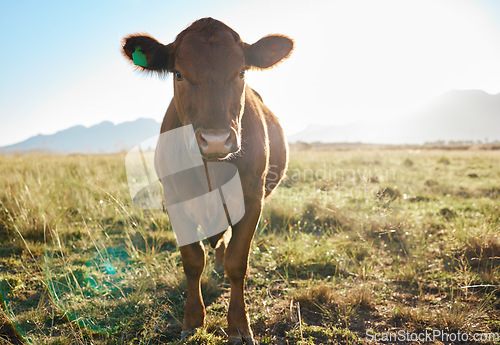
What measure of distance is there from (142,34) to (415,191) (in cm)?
746

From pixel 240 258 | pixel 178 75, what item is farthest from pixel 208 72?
pixel 240 258

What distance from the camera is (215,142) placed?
197 centimetres

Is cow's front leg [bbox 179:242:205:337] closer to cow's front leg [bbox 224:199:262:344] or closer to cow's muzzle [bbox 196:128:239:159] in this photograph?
cow's front leg [bbox 224:199:262:344]

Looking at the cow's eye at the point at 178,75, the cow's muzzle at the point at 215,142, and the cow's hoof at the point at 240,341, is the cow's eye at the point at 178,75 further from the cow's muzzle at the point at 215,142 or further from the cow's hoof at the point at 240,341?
the cow's hoof at the point at 240,341

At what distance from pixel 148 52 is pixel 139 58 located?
0.10 m

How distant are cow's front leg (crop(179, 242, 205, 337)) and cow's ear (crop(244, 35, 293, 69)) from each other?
177 cm

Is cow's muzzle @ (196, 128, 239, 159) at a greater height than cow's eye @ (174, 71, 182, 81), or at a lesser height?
lesser

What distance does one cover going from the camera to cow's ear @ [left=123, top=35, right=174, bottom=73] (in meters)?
2.76

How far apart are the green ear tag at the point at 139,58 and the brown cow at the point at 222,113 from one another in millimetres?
35

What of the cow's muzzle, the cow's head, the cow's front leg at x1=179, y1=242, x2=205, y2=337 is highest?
the cow's head

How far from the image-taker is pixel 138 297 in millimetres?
2943

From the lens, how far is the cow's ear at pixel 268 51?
2.95m

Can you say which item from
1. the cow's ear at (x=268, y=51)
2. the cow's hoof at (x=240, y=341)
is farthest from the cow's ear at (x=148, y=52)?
the cow's hoof at (x=240, y=341)

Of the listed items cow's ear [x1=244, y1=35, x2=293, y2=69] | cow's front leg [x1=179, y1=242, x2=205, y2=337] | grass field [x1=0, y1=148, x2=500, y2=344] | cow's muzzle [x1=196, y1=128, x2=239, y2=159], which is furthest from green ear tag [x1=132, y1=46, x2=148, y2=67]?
cow's front leg [x1=179, y1=242, x2=205, y2=337]
